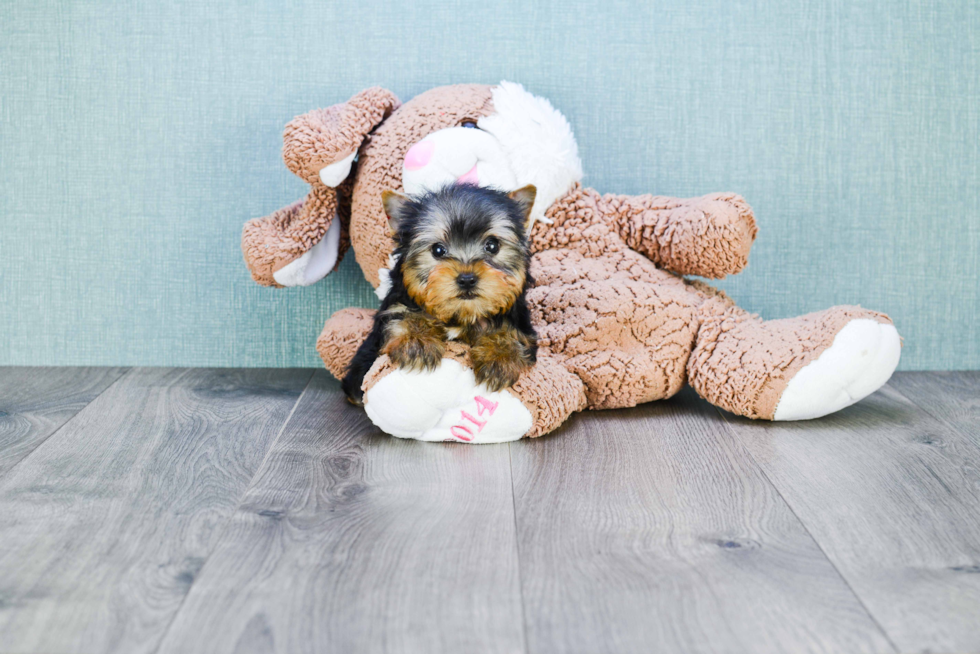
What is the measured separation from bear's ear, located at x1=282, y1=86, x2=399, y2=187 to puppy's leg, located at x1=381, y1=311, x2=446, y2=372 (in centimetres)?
56

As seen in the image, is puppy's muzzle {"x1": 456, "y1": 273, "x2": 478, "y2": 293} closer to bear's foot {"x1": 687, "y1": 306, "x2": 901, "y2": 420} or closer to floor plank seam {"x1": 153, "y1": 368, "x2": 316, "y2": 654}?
floor plank seam {"x1": 153, "y1": 368, "x2": 316, "y2": 654}

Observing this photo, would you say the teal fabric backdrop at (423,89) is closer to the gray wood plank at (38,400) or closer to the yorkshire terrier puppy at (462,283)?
the gray wood plank at (38,400)

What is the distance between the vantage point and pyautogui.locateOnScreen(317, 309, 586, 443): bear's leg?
1778 millimetres

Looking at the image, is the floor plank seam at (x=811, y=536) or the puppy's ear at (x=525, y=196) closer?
the floor plank seam at (x=811, y=536)

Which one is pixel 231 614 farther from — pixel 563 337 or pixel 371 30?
pixel 371 30

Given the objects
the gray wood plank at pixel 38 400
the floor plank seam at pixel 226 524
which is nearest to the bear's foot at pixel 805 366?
the floor plank seam at pixel 226 524

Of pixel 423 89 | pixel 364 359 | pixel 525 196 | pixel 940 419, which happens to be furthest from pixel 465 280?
pixel 940 419

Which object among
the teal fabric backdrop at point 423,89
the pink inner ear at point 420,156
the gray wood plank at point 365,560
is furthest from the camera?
the teal fabric backdrop at point 423,89

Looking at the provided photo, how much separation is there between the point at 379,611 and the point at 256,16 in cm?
190

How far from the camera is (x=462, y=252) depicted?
1.66 meters

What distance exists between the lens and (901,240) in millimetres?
2564

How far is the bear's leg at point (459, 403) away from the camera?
5.83 ft

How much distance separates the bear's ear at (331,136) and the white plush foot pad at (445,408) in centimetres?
64

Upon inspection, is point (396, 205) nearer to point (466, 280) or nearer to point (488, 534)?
point (466, 280)
